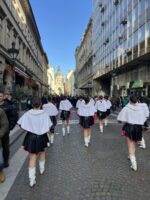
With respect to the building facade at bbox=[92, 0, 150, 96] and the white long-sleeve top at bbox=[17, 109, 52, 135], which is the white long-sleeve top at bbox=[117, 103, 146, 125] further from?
the building facade at bbox=[92, 0, 150, 96]

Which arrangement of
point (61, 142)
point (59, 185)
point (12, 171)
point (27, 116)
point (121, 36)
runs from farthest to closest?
point (121, 36) → point (61, 142) → point (12, 171) → point (27, 116) → point (59, 185)

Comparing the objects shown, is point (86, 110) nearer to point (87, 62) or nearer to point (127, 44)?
point (127, 44)

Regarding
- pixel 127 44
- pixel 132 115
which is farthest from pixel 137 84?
pixel 132 115

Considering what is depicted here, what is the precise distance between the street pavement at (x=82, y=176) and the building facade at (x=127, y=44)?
59.1ft

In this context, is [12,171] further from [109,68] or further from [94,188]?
[109,68]

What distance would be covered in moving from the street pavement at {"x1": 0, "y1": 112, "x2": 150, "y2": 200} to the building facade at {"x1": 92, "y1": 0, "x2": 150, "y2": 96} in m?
18.0

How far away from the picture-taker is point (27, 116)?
5.32 meters

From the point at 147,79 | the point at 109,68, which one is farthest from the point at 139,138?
the point at 109,68

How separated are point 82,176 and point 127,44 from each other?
2730cm

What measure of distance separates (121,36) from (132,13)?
457cm

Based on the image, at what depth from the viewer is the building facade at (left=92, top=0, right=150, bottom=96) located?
2609cm

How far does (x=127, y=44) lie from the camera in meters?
31.0

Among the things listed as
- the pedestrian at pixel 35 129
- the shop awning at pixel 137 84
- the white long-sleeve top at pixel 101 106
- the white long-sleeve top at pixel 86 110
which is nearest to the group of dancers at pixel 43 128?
the pedestrian at pixel 35 129

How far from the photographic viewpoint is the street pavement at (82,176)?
4523 mm
